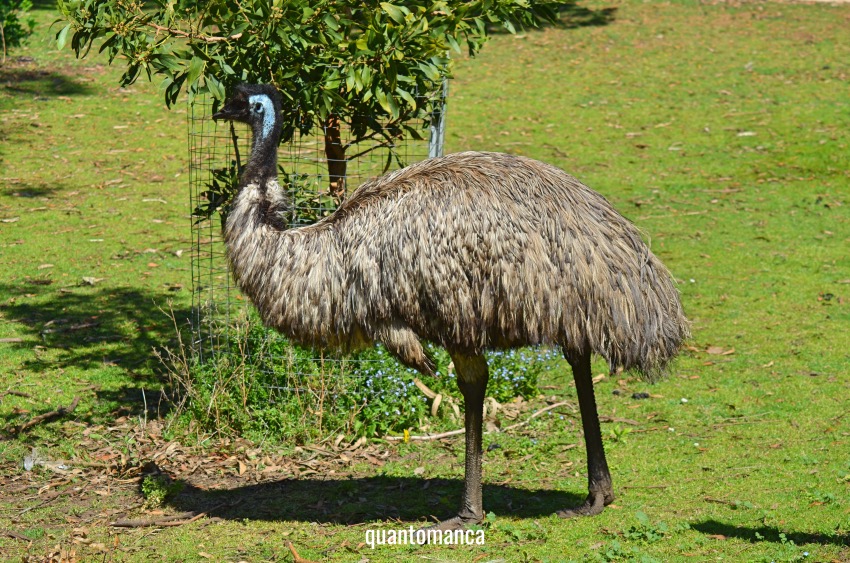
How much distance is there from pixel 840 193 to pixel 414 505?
8.68 m

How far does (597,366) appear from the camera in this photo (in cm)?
858

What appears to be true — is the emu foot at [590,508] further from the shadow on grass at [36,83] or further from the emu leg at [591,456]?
the shadow on grass at [36,83]

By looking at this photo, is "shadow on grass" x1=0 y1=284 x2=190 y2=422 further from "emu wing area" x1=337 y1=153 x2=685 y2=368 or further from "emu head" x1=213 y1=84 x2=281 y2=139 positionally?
"emu wing area" x1=337 y1=153 x2=685 y2=368

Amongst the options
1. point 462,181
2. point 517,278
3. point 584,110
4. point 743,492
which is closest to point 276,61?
point 462,181

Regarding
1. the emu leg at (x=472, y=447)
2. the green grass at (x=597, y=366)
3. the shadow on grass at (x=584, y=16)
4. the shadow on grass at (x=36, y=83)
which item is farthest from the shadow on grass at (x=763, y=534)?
the shadow on grass at (x=584, y=16)

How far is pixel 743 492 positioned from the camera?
614 cm

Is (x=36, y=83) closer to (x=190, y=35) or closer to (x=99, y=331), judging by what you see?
(x=99, y=331)

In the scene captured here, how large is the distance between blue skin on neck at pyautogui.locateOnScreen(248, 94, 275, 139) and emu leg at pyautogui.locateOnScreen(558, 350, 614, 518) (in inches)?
82.0

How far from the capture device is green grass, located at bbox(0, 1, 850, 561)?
5871 mm

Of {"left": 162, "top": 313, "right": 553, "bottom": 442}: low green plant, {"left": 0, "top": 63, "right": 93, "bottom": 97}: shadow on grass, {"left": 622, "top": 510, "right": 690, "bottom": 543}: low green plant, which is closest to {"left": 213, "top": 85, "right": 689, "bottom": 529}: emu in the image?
{"left": 622, "top": 510, "right": 690, "bottom": 543}: low green plant

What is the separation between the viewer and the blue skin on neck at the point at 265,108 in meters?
5.90

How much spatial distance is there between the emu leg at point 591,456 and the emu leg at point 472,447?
48 cm

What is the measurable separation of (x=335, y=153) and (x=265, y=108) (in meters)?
1.51

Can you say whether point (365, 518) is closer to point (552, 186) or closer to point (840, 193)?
point (552, 186)
